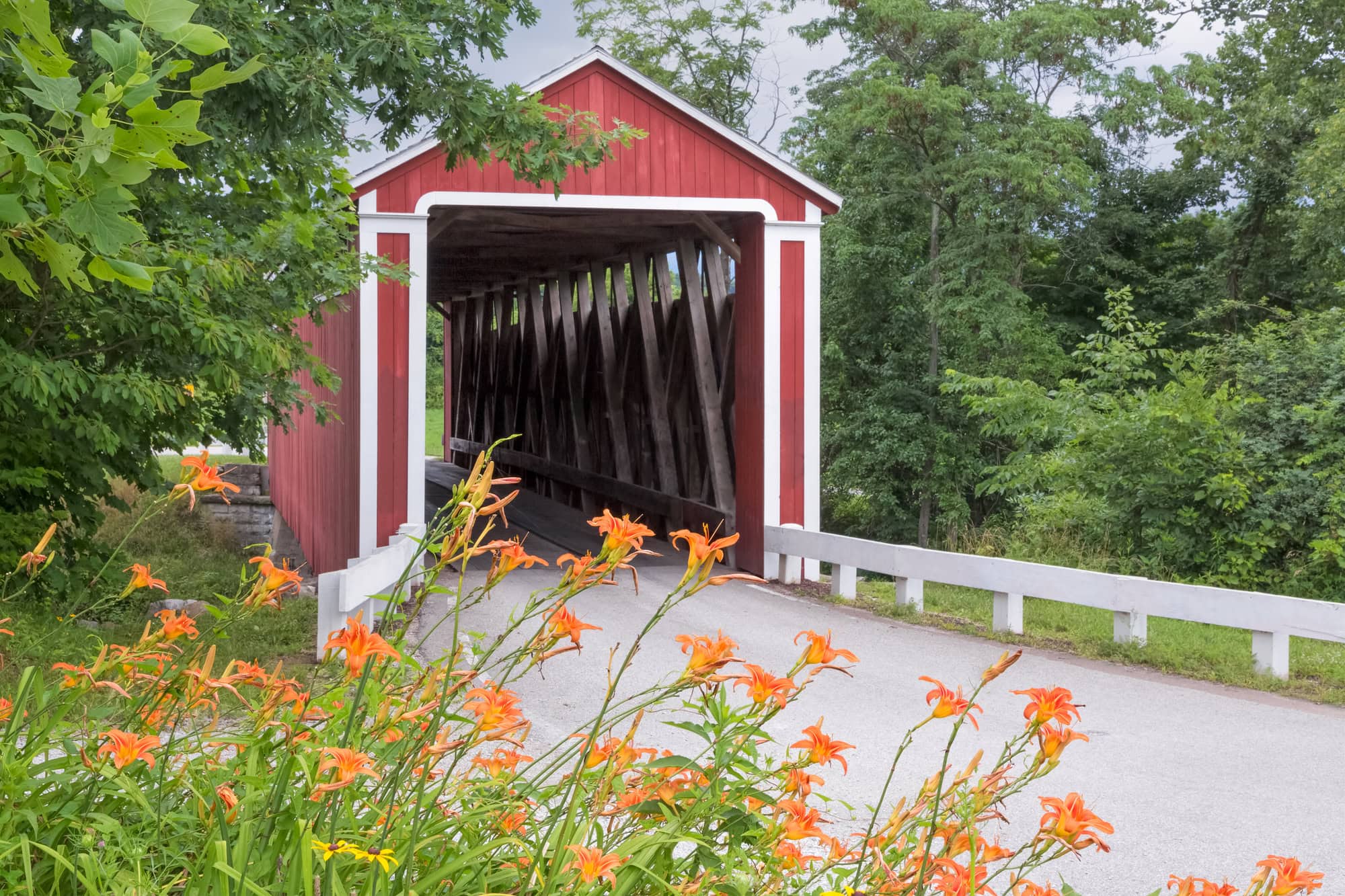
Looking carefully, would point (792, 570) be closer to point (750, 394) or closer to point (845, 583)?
point (845, 583)

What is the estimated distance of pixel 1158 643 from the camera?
7.70 meters

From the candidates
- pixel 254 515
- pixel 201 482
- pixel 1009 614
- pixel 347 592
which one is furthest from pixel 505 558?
pixel 254 515

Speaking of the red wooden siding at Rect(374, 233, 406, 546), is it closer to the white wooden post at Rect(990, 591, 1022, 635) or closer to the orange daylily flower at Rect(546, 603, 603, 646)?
the white wooden post at Rect(990, 591, 1022, 635)

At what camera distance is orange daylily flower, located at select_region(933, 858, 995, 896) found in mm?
1629

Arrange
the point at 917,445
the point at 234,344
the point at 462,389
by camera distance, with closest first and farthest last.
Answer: the point at 234,344 < the point at 917,445 < the point at 462,389

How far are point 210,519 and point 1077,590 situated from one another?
13.0 metres

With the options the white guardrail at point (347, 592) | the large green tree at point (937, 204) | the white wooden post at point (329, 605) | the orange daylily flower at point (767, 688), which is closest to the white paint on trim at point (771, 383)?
the white guardrail at point (347, 592)

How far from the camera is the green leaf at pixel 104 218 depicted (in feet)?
5.51

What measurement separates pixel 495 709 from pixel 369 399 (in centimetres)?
822

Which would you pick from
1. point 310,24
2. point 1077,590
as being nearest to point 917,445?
point 1077,590

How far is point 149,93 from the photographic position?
1614 millimetres

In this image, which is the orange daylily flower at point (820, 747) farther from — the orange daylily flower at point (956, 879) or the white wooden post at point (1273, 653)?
the white wooden post at point (1273, 653)

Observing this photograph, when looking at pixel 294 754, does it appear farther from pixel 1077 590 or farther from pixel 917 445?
pixel 917 445

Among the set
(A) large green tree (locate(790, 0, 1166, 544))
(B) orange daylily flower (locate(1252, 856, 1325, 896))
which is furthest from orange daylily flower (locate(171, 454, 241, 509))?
(A) large green tree (locate(790, 0, 1166, 544))
